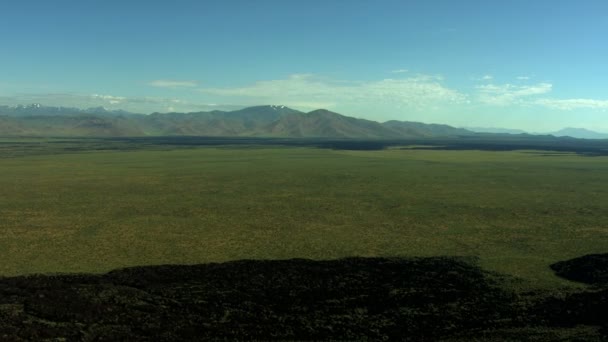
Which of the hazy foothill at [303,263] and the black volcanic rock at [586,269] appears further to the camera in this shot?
the black volcanic rock at [586,269]

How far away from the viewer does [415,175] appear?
67.8m

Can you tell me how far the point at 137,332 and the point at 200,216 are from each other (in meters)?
21.0

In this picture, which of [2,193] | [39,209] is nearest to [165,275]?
[39,209]

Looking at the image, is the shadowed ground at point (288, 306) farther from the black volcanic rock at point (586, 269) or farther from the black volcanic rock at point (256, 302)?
the black volcanic rock at point (586, 269)

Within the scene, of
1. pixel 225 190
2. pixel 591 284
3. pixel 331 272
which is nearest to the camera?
pixel 591 284

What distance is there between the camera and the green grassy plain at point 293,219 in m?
27.1

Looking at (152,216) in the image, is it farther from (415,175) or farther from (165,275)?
(415,175)

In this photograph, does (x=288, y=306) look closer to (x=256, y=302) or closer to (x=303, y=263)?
(x=256, y=302)

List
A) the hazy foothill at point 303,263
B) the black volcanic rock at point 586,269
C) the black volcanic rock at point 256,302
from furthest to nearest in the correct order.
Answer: the black volcanic rock at point 586,269, the hazy foothill at point 303,263, the black volcanic rock at point 256,302

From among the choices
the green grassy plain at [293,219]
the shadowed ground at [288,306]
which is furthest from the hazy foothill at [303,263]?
the green grassy plain at [293,219]

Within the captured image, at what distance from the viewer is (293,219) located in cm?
3691

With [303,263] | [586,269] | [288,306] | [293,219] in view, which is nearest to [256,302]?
[288,306]

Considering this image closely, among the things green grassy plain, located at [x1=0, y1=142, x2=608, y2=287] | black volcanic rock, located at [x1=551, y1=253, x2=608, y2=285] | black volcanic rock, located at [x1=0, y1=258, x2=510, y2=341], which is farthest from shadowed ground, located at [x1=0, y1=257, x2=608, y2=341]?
green grassy plain, located at [x1=0, y1=142, x2=608, y2=287]

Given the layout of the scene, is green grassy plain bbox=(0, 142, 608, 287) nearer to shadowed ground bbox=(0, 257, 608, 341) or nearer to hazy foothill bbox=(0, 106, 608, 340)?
hazy foothill bbox=(0, 106, 608, 340)
